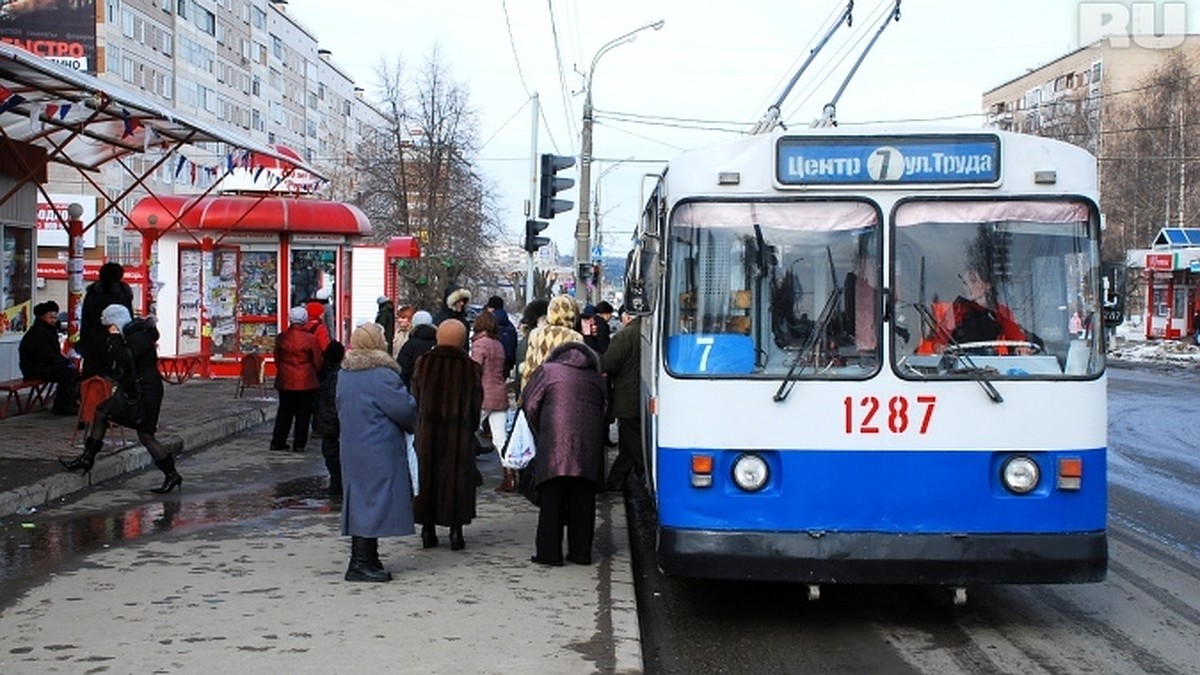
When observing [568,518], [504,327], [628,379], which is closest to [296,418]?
[504,327]

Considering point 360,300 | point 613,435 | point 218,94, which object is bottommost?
point 613,435

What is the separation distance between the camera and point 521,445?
9312 millimetres

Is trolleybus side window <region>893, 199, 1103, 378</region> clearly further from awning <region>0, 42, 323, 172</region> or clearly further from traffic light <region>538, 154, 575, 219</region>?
traffic light <region>538, 154, 575, 219</region>

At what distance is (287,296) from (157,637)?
59.9 ft

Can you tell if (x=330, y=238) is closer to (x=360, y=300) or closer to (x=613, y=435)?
(x=360, y=300)

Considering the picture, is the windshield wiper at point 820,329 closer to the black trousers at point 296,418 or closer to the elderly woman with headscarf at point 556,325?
the elderly woman with headscarf at point 556,325

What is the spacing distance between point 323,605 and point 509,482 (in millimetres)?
5400

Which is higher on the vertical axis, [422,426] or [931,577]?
[422,426]

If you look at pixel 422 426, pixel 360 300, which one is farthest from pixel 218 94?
pixel 422 426

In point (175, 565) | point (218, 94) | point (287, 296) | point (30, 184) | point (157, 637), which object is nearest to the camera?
point (157, 637)

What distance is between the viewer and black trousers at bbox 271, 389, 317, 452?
15.7 metres

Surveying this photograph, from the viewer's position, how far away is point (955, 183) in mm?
7734

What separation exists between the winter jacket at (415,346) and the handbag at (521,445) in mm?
3627

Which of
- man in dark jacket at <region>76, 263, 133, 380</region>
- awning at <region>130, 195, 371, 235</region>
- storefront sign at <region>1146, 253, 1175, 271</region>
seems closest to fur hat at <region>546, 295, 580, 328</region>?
man in dark jacket at <region>76, 263, 133, 380</region>
